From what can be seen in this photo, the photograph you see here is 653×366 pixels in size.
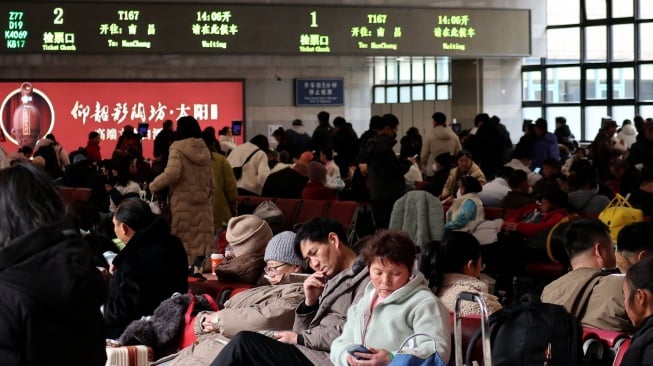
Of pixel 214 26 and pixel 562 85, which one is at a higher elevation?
pixel 214 26

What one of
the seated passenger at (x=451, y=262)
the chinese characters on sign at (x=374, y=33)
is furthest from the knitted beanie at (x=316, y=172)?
the seated passenger at (x=451, y=262)

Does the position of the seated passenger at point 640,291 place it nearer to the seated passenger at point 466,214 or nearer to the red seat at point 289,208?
the seated passenger at point 466,214

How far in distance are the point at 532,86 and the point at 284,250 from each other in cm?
1782

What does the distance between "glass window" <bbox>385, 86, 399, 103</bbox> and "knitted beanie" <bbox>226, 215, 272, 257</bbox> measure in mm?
20341

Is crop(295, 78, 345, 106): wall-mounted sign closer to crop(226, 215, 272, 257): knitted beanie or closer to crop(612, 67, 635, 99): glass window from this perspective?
crop(612, 67, 635, 99): glass window

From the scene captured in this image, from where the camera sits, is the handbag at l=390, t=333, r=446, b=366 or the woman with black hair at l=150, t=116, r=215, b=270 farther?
the woman with black hair at l=150, t=116, r=215, b=270

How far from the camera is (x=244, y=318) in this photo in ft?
18.6

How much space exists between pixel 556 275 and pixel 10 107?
1230 cm

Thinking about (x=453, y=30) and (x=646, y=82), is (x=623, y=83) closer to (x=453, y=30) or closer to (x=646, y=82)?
(x=646, y=82)

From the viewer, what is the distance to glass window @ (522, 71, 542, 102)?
23380 millimetres

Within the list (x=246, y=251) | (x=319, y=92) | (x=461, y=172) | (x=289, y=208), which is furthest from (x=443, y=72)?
(x=246, y=251)

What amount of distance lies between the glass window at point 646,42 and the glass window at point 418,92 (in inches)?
250

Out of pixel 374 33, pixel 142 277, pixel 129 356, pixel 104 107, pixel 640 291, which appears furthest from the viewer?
Result: pixel 104 107

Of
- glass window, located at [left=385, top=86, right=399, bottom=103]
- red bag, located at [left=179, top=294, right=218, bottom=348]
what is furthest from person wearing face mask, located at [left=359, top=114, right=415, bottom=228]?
glass window, located at [left=385, top=86, right=399, bottom=103]
